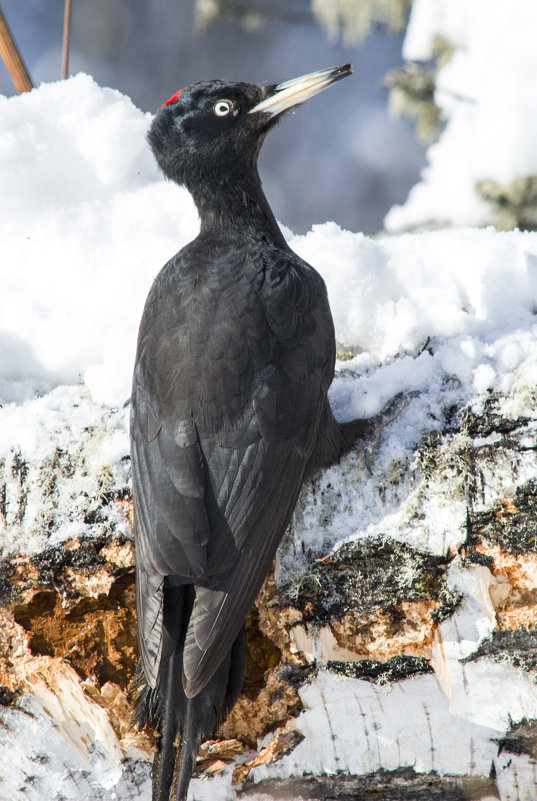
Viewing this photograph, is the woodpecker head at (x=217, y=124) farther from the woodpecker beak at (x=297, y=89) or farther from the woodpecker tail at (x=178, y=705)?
the woodpecker tail at (x=178, y=705)

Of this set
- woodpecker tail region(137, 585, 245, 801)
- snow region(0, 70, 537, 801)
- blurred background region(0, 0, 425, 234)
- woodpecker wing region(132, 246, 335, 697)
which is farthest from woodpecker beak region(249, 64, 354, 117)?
blurred background region(0, 0, 425, 234)

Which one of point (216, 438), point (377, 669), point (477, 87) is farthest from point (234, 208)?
point (477, 87)

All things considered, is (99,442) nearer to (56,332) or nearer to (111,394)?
(111,394)

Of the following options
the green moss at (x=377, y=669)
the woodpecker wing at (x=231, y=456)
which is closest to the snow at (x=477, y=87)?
the woodpecker wing at (x=231, y=456)

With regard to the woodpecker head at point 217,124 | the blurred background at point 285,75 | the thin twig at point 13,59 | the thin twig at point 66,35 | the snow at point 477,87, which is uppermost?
the blurred background at point 285,75

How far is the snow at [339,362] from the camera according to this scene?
1891mm

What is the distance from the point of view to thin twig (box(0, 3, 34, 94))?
281 centimetres

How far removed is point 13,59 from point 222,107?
106 cm

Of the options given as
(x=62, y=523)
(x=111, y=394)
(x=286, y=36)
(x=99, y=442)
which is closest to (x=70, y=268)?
(x=111, y=394)

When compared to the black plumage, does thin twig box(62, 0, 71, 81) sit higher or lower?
higher

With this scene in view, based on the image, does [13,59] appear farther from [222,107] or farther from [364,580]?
[364,580]

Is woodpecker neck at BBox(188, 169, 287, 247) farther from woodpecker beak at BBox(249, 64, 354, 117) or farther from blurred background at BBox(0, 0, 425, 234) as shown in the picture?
blurred background at BBox(0, 0, 425, 234)

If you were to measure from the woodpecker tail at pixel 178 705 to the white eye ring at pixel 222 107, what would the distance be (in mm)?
1620

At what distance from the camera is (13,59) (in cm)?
292
